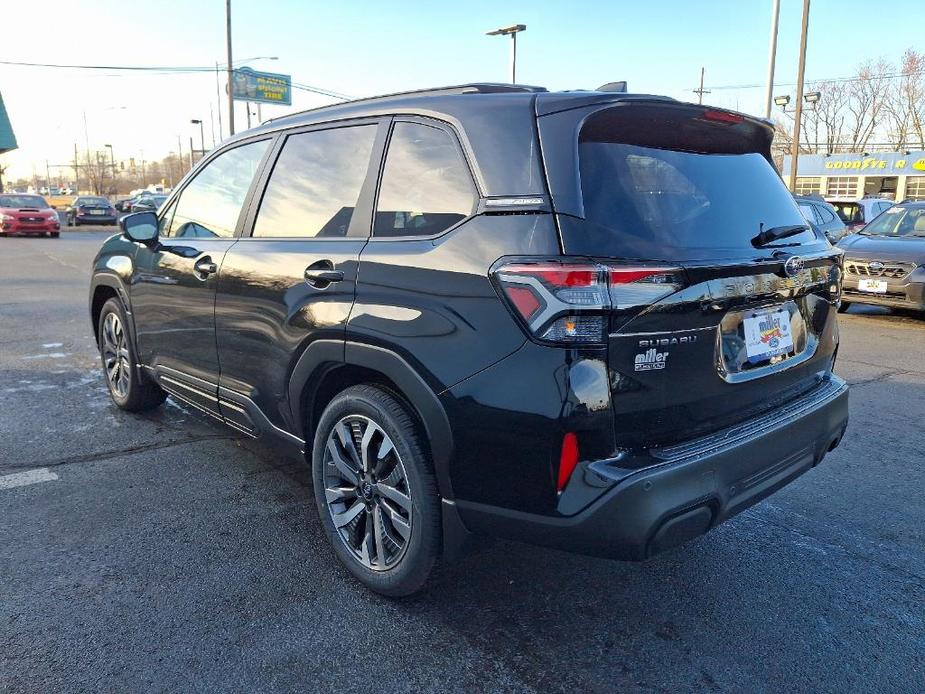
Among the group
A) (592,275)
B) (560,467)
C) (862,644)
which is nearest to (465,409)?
(560,467)

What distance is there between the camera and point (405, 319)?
2.50 meters

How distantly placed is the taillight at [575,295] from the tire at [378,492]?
0.67 meters

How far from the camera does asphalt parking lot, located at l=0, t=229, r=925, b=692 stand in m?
2.35

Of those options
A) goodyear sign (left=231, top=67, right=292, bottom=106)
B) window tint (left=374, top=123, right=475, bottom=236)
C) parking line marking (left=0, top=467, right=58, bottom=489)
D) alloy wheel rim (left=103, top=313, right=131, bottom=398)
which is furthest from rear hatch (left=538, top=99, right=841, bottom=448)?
goodyear sign (left=231, top=67, right=292, bottom=106)

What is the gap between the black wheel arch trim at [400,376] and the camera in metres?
2.39

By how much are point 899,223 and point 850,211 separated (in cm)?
782

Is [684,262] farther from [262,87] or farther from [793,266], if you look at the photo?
[262,87]

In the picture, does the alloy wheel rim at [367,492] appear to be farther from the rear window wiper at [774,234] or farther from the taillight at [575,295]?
the rear window wiper at [774,234]

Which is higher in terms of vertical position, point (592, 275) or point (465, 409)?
point (592, 275)

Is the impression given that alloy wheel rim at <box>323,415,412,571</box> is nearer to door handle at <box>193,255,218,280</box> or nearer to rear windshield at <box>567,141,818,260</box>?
rear windshield at <box>567,141,818,260</box>

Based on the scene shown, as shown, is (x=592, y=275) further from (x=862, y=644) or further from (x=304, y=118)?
(x=304, y=118)

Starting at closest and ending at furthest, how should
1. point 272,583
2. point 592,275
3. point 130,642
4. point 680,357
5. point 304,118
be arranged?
point 592,275 < point 680,357 < point 130,642 < point 272,583 < point 304,118

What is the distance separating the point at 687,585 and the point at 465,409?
1.29m

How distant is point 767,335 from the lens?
2.62m
